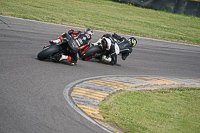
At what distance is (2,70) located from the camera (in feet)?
20.4

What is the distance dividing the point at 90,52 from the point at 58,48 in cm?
138

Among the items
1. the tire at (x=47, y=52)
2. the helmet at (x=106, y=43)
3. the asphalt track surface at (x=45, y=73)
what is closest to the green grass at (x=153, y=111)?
the asphalt track surface at (x=45, y=73)

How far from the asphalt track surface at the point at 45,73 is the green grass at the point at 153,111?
0.62m

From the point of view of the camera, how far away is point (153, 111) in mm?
5430

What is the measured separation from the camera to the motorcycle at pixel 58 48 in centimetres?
757

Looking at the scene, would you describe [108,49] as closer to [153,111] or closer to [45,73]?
[45,73]

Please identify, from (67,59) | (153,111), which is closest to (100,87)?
(153,111)

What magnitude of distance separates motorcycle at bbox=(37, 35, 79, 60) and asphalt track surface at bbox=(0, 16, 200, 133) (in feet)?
0.65

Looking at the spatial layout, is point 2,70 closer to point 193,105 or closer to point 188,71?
point 193,105

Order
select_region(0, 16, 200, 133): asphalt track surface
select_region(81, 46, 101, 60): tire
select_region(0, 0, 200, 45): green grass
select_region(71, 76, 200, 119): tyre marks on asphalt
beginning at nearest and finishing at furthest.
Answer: select_region(0, 16, 200, 133): asphalt track surface
select_region(71, 76, 200, 119): tyre marks on asphalt
select_region(81, 46, 101, 60): tire
select_region(0, 0, 200, 45): green grass

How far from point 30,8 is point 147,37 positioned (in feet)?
25.0

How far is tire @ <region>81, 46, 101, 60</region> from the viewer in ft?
29.0

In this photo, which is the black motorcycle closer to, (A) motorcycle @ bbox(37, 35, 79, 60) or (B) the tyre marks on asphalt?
(A) motorcycle @ bbox(37, 35, 79, 60)

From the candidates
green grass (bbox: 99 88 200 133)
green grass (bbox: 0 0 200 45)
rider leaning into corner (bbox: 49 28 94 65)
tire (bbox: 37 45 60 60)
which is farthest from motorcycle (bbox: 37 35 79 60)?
green grass (bbox: 0 0 200 45)
